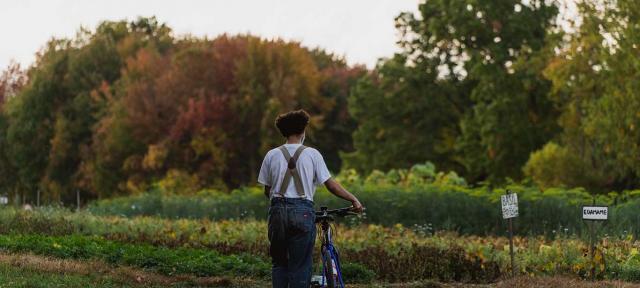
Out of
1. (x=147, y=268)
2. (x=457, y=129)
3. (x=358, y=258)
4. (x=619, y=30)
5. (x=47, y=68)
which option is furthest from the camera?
(x=47, y=68)

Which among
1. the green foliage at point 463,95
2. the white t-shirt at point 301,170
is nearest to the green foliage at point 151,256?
the white t-shirt at point 301,170

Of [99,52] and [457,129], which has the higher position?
[99,52]

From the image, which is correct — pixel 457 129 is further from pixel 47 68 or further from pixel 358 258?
pixel 358 258

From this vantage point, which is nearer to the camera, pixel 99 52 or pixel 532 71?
pixel 532 71

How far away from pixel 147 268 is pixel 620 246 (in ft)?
22.1

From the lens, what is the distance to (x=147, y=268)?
14.9 meters

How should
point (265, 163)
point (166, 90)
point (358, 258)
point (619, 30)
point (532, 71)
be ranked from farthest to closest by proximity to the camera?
point (166, 90) → point (532, 71) → point (619, 30) → point (358, 258) → point (265, 163)

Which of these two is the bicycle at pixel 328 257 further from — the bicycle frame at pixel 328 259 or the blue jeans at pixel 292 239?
the blue jeans at pixel 292 239

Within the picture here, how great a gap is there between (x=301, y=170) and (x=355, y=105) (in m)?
38.5

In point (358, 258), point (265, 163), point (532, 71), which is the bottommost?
point (358, 258)

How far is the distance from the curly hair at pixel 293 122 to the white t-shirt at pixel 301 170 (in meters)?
0.12

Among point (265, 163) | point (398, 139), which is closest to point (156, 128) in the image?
point (398, 139)

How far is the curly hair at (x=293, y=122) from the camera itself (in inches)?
376

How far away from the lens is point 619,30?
3216cm
